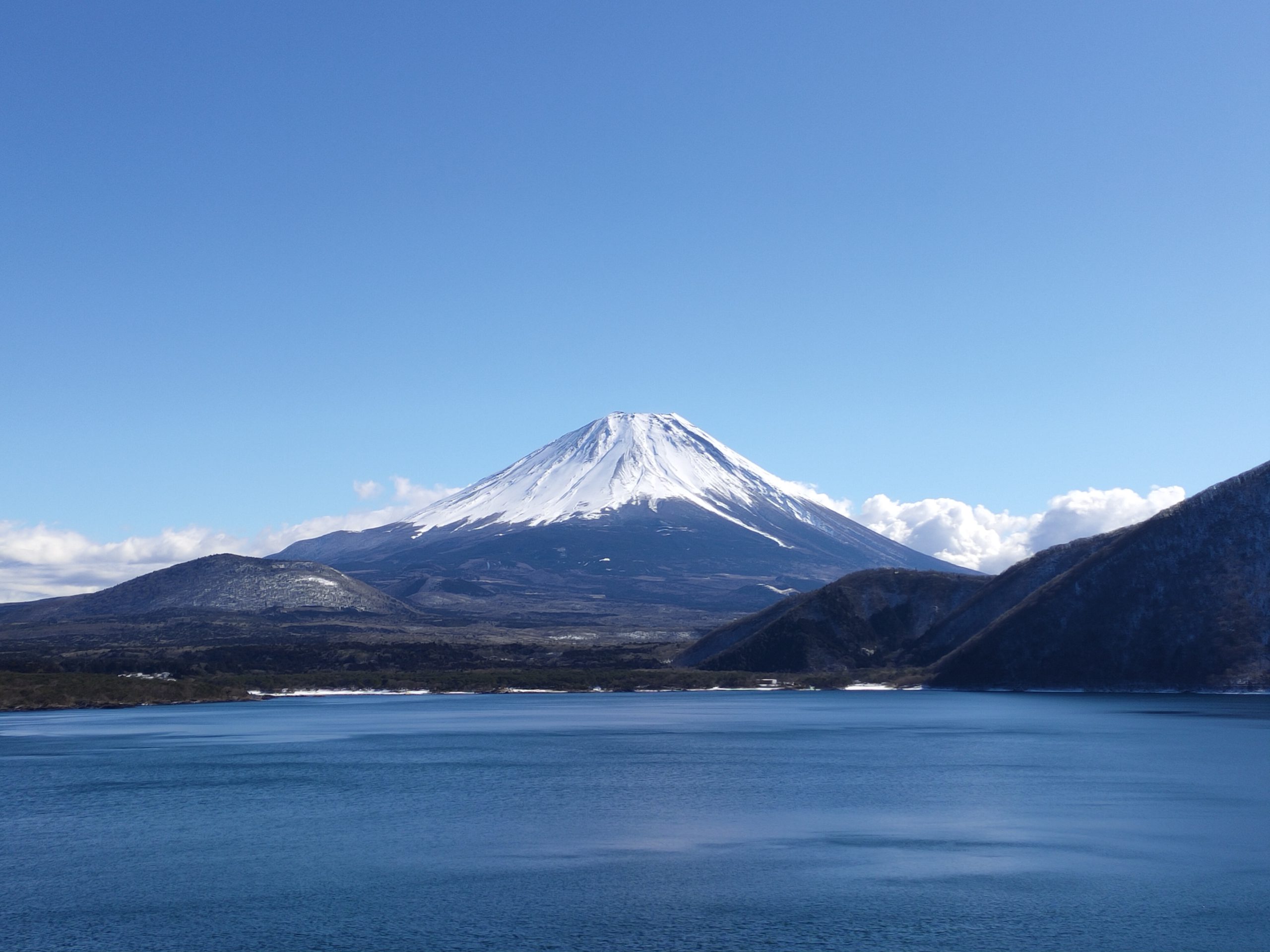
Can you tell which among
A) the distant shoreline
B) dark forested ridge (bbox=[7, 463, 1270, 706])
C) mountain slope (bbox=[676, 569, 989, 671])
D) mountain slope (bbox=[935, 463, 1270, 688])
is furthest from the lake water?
mountain slope (bbox=[676, 569, 989, 671])

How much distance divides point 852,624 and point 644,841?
407 feet

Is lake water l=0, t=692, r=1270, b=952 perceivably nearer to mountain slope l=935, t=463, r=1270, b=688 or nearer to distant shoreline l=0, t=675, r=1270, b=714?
mountain slope l=935, t=463, r=1270, b=688

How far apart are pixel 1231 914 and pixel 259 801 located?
39.4 meters

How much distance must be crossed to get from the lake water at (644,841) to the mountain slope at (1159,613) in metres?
34.5

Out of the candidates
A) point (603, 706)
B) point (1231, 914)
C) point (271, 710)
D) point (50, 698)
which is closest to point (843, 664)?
point (603, 706)

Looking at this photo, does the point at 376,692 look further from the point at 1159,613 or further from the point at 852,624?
the point at 1159,613

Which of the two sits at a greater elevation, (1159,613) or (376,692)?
(1159,613)

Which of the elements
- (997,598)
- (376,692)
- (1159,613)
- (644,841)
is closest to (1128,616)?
(1159,613)

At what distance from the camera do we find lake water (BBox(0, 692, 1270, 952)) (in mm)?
31266

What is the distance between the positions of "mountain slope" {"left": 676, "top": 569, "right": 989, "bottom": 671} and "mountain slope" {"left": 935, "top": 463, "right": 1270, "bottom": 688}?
22872 mm

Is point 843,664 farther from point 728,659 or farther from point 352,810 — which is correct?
point 352,810

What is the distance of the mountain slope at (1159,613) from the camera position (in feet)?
379

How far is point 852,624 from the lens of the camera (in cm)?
16350

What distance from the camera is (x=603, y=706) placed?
5015 inches
